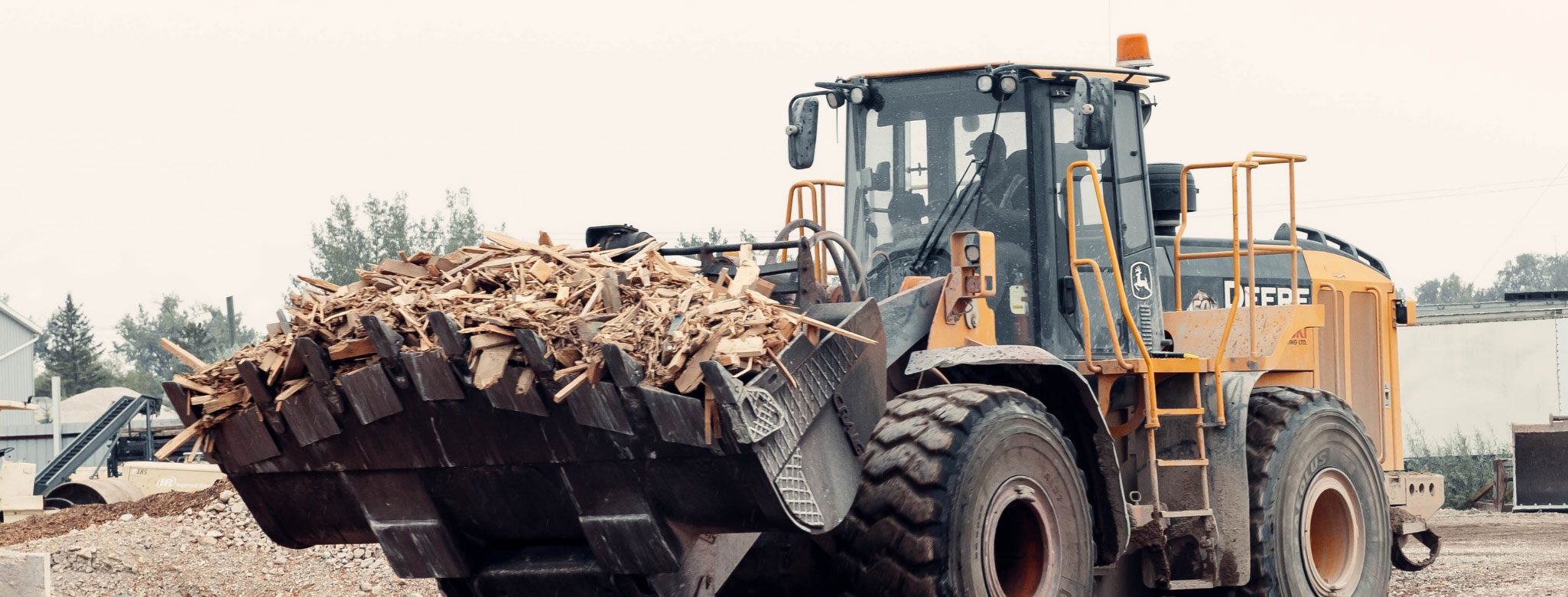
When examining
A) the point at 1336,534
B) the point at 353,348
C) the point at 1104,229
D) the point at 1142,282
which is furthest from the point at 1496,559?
the point at 353,348

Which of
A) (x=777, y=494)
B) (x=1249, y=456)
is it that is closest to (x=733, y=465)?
(x=777, y=494)

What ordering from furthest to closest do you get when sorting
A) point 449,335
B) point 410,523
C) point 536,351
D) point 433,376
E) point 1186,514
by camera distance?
point 1186,514
point 410,523
point 433,376
point 449,335
point 536,351

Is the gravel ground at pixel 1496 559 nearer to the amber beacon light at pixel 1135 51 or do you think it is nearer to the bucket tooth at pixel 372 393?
the amber beacon light at pixel 1135 51

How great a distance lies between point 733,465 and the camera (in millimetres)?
5793

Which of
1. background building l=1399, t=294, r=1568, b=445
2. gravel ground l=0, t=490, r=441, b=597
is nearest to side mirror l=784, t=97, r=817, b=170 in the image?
gravel ground l=0, t=490, r=441, b=597

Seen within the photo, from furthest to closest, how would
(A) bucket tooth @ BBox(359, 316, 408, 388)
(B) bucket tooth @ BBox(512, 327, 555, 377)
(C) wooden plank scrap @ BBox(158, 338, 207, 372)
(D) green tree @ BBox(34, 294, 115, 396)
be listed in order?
(D) green tree @ BBox(34, 294, 115, 396), (C) wooden plank scrap @ BBox(158, 338, 207, 372), (A) bucket tooth @ BBox(359, 316, 408, 388), (B) bucket tooth @ BBox(512, 327, 555, 377)

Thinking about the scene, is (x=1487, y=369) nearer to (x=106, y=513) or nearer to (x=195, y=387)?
(x=106, y=513)

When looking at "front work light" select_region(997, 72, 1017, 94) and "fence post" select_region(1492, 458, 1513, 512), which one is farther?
"fence post" select_region(1492, 458, 1513, 512)

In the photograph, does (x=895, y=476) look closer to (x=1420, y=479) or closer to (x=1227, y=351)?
(x=1227, y=351)

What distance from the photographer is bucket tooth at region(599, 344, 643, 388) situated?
559 cm

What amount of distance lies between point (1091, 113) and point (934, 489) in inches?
95.0

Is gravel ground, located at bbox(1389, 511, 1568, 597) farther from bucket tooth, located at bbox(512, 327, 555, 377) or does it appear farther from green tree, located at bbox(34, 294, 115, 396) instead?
green tree, located at bbox(34, 294, 115, 396)

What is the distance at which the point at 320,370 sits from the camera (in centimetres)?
620

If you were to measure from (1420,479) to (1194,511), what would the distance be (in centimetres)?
375
